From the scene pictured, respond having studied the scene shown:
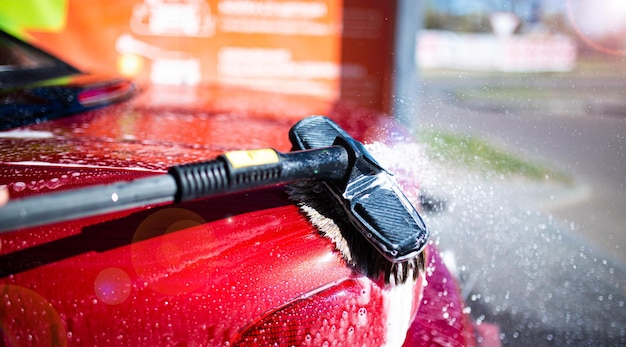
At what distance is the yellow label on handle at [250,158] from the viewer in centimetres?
98

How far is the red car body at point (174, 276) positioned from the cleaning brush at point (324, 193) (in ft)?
0.16

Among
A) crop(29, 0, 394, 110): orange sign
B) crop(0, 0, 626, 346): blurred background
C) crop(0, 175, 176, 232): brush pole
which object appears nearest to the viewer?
crop(0, 175, 176, 232): brush pole

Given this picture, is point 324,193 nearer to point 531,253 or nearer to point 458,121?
point 531,253

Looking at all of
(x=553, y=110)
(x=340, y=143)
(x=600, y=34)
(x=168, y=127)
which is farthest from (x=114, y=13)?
(x=600, y=34)

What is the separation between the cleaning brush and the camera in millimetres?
894

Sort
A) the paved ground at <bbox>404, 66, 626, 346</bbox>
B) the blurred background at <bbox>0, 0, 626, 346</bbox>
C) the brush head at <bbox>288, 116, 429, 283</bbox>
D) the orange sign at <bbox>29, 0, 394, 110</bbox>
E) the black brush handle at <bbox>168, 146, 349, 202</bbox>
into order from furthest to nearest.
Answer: the orange sign at <bbox>29, 0, 394, 110</bbox>
the blurred background at <bbox>0, 0, 626, 346</bbox>
the paved ground at <bbox>404, 66, 626, 346</bbox>
the brush head at <bbox>288, 116, 429, 283</bbox>
the black brush handle at <bbox>168, 146, 349, 202</bbox>

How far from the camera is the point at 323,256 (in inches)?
43.3

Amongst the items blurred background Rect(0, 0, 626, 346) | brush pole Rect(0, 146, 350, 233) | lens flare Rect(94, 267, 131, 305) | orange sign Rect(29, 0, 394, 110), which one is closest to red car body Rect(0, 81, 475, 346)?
lens flare Rect(94, 267, 131, 305)

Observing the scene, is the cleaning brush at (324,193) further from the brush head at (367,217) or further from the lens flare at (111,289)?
the lens flare at (111,289)

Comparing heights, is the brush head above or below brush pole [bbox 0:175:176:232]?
below

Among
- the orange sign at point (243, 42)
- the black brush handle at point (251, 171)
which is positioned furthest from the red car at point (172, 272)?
the orange sign at point (243, 42)

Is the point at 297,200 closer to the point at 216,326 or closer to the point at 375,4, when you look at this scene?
the point at 216,326

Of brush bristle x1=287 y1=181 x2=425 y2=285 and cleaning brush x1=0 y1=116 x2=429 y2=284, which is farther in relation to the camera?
brush bristle x1=287 y1=181 x2=425 y2=285

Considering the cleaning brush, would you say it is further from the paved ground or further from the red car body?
the paved ground
